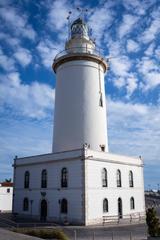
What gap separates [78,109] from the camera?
3409cm

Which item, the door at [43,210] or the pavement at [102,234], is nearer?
the pavement at [102,234]

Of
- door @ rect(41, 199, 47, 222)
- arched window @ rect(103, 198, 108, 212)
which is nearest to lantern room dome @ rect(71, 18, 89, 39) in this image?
arched window @ rect(103, 198, 108, 212)

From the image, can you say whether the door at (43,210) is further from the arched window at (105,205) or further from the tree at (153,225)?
the tree at (153,225)

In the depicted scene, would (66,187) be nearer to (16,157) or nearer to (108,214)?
(108,214)

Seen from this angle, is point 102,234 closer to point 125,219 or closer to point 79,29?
point 125,219

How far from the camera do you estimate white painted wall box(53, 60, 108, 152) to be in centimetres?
3347

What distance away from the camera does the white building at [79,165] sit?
29406 mm

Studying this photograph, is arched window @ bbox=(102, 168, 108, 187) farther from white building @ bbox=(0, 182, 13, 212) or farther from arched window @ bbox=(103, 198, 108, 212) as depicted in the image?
white building @ bbox=(0, 182, 13, 212)

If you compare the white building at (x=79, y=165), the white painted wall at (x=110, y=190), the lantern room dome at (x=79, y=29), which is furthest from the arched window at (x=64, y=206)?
the lantern room dome at (x=79, y=29)

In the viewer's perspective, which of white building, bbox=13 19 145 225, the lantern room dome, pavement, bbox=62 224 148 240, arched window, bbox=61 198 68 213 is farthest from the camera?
the lantern room dome

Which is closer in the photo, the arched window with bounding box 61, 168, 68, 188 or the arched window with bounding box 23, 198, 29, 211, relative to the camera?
the arched window with bounding box 61, 168, 68, 188

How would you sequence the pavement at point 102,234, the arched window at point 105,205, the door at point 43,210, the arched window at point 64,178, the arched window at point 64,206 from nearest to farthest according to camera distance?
1. the pavement at point 102,234
2. the arched window at point 64,206
3. the arched window at point 105,205
4. the arched window at point 64,178
5. the door at point 43,210

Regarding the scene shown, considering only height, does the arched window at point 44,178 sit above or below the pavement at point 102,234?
above

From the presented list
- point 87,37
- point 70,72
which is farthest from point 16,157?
point 87,37
